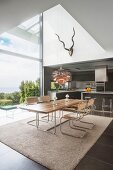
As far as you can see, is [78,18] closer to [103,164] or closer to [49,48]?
[103,164]

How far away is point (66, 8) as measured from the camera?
2447 mm

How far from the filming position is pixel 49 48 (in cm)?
761

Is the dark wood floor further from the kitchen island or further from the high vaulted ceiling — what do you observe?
the kitchen island

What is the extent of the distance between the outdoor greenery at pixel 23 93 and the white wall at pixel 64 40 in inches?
55.3

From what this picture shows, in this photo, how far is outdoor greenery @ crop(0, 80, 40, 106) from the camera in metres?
6.61

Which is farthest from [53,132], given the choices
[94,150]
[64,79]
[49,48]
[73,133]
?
[49,48]

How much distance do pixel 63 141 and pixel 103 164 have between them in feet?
3.29

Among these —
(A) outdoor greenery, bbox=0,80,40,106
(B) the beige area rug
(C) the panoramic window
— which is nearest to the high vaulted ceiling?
(B) the beige area rug

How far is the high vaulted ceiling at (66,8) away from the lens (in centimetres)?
201

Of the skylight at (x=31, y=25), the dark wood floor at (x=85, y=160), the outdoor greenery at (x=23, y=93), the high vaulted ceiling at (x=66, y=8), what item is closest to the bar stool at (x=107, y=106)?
the outdoor greenery at (x=23, y=93)

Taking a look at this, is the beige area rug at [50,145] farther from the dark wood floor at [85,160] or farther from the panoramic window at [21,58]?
the panoramic window at [21,58]

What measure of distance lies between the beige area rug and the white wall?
12.1 ft

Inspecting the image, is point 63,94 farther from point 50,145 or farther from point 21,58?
point 50,145

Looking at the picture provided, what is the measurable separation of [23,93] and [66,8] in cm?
538
